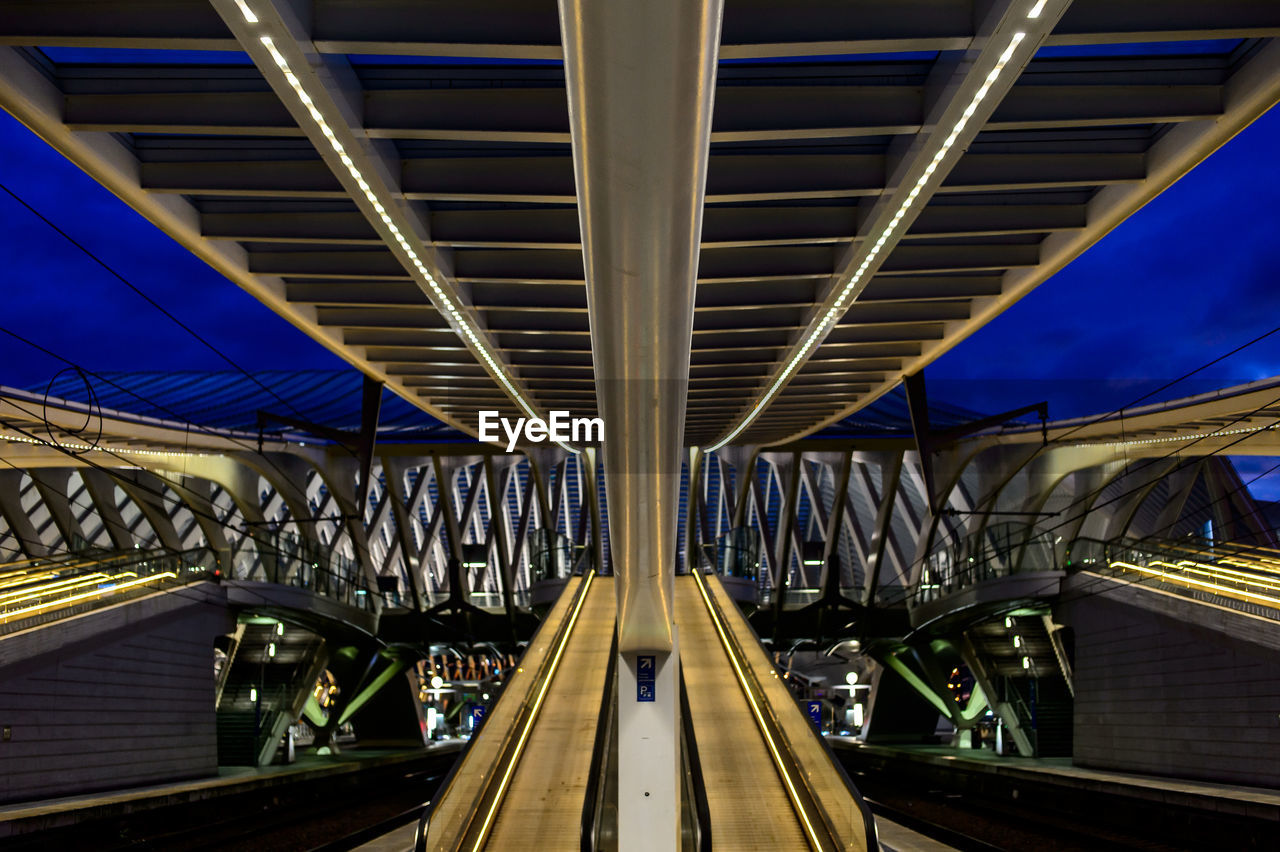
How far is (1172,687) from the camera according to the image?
18.2 meters

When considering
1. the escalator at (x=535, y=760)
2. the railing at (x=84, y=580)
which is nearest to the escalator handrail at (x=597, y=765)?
the escalator at (x=535, y=760)

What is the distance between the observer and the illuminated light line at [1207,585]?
1656 cm

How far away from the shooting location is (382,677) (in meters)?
37.5

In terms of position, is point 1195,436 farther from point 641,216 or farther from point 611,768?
point 641,216

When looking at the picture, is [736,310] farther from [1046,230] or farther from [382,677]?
[382,677]

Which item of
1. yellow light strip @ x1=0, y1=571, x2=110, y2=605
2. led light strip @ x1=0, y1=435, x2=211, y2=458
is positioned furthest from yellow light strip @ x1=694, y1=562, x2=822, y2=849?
led light strip @ x1=0, y1=435, x2=211, y2=458

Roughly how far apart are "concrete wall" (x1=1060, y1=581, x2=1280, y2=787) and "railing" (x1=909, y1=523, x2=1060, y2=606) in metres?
1.14

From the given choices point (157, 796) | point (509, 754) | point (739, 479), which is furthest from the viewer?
point (739, 479)

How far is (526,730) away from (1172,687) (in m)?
11.8

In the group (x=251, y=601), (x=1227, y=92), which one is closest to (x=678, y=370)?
(x=1227, y=92)

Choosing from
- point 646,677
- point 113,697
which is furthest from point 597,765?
point 113,697

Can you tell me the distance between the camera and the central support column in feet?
11.9

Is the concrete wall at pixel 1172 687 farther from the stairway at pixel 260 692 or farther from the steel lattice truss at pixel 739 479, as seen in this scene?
the stairway at pixel 260 692

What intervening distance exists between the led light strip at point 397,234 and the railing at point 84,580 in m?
8.68
